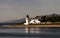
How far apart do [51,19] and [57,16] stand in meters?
7.12

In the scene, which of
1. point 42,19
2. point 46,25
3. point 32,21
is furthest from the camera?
point 42,19

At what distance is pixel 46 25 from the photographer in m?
95.4

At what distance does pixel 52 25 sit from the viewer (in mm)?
97562

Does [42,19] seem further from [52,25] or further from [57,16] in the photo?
[52,25]

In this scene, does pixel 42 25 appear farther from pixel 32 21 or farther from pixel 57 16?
pixel 57 16

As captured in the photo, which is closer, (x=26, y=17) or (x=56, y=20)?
(x=26, y=17)

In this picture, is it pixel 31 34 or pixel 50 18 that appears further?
pixel 50 18

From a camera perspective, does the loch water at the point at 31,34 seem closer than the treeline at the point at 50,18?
Yes

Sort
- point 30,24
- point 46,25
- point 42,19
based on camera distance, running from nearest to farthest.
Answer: point 46,25, point 30,24, point 42,19

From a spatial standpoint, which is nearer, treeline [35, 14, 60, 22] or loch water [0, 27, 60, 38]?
loch water [0, 27, 60, 38]

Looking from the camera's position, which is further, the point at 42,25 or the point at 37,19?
the point at 37,19

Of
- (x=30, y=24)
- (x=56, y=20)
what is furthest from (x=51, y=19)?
(x=30, y=24)

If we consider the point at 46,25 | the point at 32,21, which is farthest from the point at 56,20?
the point at 46,25

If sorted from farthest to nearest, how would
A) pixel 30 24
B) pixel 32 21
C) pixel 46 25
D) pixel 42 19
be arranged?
pixel 42 19 → pixel 32 21 → pixel 30 24 → pixel 46 25
